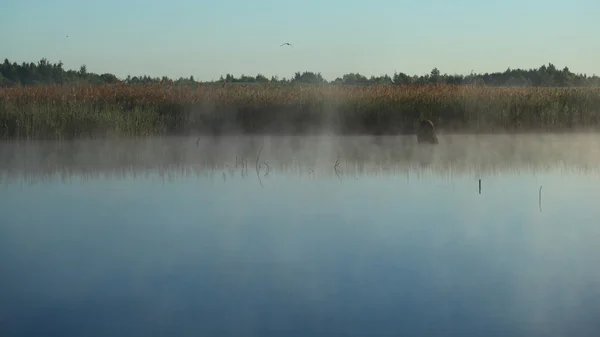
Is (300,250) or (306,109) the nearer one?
(300,250)

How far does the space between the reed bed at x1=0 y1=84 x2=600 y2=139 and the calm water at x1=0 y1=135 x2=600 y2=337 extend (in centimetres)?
806

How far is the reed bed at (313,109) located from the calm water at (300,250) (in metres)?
8.06

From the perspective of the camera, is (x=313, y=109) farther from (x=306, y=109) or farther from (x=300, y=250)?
(x=300, y=250)

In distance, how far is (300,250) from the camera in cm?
617

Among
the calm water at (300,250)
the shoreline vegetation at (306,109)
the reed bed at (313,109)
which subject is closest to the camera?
the calm water at (300,250)

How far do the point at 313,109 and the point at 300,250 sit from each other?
48.6ft

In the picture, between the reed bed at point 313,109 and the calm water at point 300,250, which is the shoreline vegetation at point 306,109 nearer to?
the reed bed at point 313,109

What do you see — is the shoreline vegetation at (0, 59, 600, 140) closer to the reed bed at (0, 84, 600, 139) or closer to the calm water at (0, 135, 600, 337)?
the reed bed at (0, 84, 600, 139)

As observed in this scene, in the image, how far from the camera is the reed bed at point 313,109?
2025 cm

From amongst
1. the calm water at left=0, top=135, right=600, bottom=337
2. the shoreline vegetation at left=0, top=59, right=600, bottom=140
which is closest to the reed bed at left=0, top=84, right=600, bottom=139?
the shoreline vegetation at left=0, top=59, right=600, bottom=140

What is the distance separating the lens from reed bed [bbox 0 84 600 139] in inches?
797

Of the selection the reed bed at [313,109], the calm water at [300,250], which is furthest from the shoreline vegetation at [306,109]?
the calm water at [300,250]

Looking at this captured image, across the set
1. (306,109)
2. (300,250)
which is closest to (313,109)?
(306,109)

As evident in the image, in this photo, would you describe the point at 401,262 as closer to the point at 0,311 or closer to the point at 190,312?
the point at 190,312
